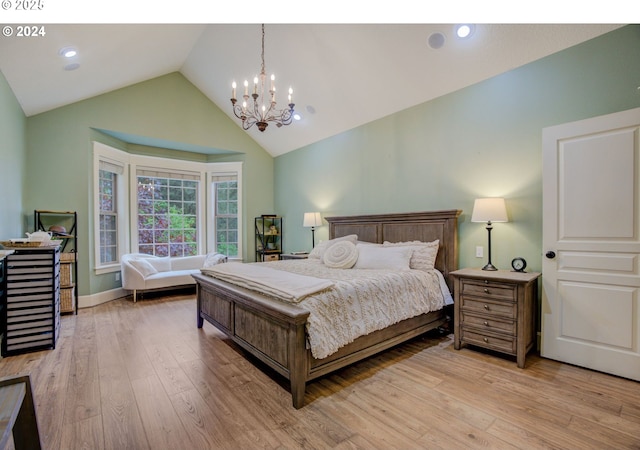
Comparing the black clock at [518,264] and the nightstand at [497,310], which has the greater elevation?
the black clock at [518,264]

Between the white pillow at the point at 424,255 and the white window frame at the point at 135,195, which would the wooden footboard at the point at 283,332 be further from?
the white window frame at the point at 135,195

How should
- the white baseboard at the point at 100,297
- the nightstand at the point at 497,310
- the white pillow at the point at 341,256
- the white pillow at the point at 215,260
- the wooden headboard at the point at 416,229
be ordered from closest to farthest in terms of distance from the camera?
the nightstand at the point at 497,310, the wooden headboard at the point at 416,229, the white pillow at the point at 341,256, the white baseboard at the point at 100,297, the white pillow at the point at 215,260

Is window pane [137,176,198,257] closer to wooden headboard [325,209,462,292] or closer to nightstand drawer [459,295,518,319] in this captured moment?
wooden headboard [325,209,462,292]

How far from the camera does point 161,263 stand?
5449 millimetres

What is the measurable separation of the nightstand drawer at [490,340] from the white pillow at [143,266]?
4714mm

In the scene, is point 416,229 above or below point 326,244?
above

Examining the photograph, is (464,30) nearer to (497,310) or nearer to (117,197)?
(497,310)

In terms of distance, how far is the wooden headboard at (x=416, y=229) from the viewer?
11.1 ft

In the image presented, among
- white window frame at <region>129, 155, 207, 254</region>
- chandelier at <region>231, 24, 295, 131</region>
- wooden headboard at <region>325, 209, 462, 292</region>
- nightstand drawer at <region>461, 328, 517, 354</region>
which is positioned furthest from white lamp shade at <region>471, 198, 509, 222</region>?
white window frame at <region>129, 155, 207, 254</region>

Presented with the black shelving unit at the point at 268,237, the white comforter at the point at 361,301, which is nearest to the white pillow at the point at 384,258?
the white comforter at the point at 361,301

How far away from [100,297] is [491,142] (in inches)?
230

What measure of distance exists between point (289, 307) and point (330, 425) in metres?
0.75

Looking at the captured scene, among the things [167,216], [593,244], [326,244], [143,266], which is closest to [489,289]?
[593,244]
